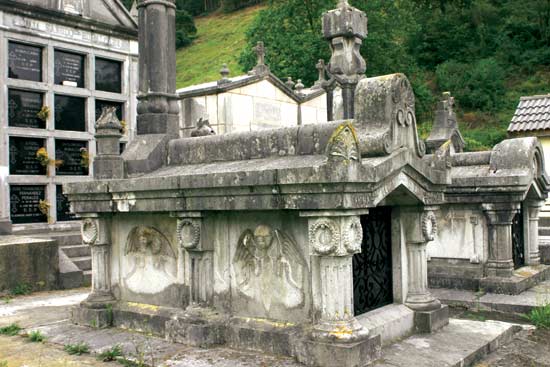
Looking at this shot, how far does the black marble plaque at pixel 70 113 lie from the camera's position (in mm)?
10742

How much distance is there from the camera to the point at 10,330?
5.80 metres

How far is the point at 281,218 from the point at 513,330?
9.06 feet

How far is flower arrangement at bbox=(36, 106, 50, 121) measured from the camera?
33.9 feet

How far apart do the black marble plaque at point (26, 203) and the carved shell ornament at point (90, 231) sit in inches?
193

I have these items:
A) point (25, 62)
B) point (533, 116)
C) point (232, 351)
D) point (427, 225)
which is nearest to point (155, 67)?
point (232, 351)

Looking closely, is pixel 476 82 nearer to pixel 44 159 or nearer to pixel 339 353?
pixel 44 159

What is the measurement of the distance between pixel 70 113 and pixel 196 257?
698cm

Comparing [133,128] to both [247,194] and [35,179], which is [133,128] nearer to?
[35,179]

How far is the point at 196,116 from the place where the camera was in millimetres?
12742

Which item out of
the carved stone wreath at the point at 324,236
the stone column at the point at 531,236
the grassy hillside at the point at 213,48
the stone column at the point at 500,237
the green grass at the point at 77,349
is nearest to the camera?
the carved stone wreath at the point at 324,236

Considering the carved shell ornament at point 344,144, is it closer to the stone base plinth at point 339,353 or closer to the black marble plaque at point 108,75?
the stone base plinth at point 339,353

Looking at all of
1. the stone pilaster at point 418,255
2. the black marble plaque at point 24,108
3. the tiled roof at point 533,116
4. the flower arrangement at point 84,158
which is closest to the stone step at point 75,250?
the flower arrangement at point 84,158

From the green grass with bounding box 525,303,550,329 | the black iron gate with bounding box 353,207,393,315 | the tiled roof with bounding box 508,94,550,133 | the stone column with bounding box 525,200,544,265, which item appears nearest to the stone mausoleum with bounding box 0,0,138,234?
the black iron gate with bounding box 353,207,393,315

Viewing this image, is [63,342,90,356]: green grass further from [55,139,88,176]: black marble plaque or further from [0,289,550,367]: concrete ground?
[55,139,88,176]: black marble plaque
